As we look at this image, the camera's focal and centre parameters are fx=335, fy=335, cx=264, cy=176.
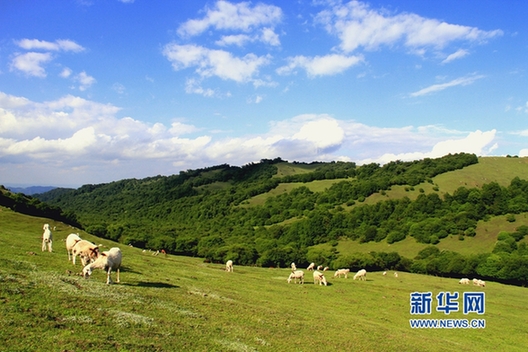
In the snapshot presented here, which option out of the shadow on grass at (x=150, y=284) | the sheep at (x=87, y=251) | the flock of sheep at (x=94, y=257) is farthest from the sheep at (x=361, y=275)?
the sheep at (x=87, y=251)

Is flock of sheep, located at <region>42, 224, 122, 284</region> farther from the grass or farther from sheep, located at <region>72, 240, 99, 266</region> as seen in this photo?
the grass

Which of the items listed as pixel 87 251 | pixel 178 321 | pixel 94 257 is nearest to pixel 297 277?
pixel 94 257

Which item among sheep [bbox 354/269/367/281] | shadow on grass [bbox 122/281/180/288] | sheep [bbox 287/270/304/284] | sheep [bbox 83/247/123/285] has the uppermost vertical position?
sheep [bbox 83/247/123/285]

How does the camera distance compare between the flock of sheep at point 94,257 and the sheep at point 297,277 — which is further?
the sheep at point 297,277

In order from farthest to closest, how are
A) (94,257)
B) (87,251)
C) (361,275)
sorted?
(361,275) < (87,251) < (94,257)

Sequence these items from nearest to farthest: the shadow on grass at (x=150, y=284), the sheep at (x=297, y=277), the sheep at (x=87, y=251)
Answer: the shadow on grass at (x=150, y=284) < the sheep at (x=87, y=251) < the sheep at (x=297, y=277)

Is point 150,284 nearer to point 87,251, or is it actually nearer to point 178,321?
point 87,251

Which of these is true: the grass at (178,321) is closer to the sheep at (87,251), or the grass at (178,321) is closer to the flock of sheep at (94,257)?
the flock of sheep at (94,257)

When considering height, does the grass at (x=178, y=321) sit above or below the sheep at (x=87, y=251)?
below

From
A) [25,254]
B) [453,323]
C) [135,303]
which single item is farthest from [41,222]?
[453,323]

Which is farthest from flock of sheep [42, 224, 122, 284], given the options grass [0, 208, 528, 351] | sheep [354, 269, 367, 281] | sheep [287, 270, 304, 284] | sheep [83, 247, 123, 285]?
sheep [354, 269, 367, 281]

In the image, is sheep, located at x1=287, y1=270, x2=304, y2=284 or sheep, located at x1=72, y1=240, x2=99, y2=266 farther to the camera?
sheep, located at x1=287, y1=270, x2=304, y2=284

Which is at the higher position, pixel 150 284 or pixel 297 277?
pixel 150 284

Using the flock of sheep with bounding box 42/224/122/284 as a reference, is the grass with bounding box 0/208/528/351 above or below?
below
